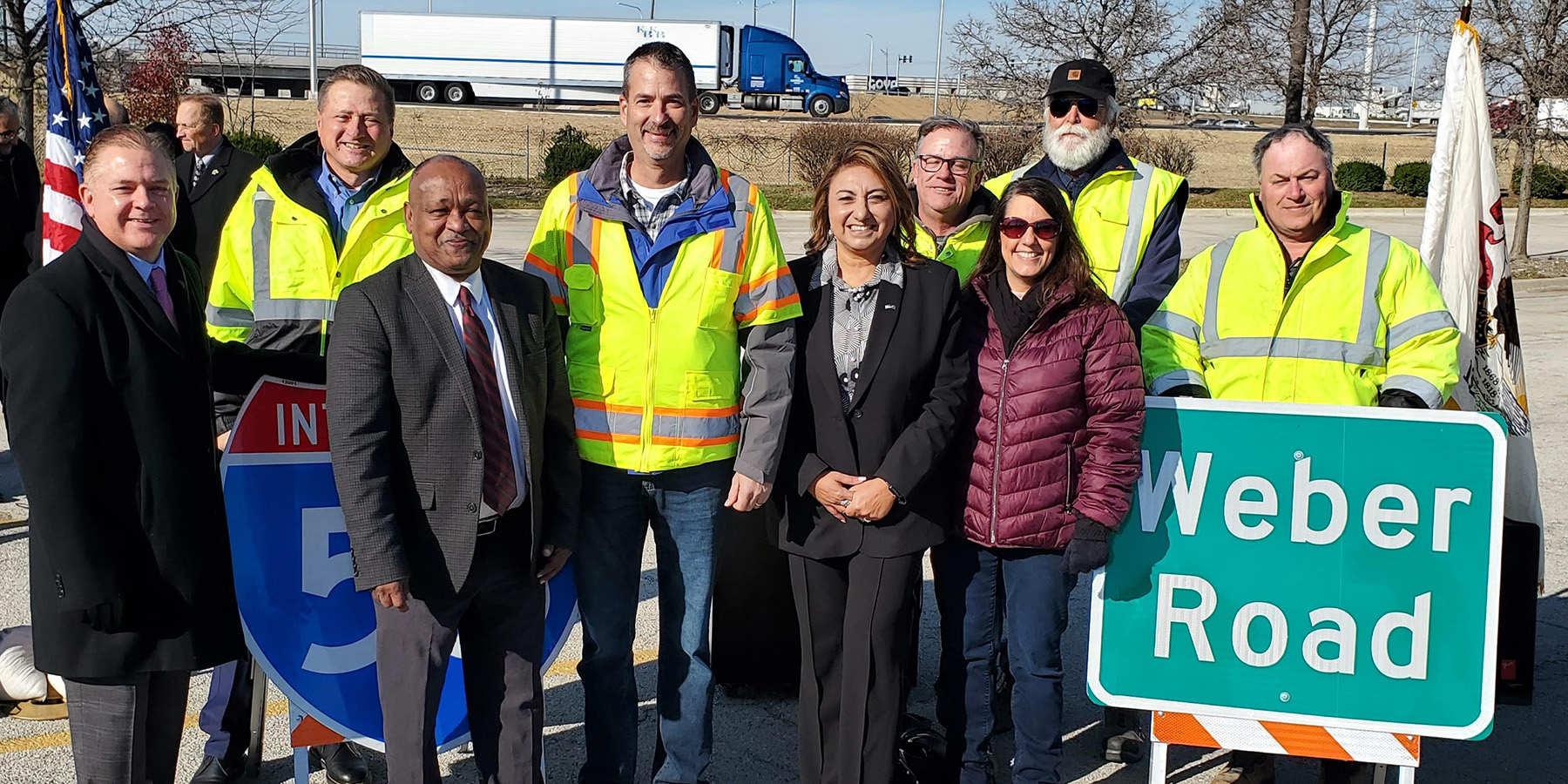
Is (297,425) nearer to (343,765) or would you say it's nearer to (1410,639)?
(343,765)

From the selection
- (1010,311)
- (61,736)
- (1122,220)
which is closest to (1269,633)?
(1010,311)

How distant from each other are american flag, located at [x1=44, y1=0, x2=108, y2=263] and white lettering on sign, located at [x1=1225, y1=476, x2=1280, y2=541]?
3.73 meters

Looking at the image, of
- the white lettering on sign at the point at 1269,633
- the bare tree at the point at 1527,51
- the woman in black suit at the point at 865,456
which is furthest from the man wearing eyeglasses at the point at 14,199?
the bare tree at the point at 1527,51

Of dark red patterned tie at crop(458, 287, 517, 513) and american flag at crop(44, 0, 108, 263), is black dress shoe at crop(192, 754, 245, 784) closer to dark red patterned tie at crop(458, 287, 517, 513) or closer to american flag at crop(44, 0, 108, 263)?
dark red patterned tie at crop(458, 287, 517, 513)

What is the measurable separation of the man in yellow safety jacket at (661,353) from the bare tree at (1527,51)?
1575 centimetres

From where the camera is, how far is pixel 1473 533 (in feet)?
11.5

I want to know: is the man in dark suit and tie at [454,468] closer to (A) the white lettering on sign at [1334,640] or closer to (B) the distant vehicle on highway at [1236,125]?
(A) the white lettering on sign at [1334,640]

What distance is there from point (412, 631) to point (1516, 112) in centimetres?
1919

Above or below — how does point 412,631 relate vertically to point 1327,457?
below

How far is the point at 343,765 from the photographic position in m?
4.10

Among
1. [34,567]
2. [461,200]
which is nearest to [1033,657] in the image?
[461,200]

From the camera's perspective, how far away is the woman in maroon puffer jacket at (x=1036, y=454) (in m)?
3.64

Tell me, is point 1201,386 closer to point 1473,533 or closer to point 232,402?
point 1473,533

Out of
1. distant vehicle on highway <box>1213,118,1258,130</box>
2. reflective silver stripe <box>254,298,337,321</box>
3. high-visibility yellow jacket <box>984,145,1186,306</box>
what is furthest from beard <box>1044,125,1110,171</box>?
distant vehicle on highway <box>1213,118,1258,130</box>
